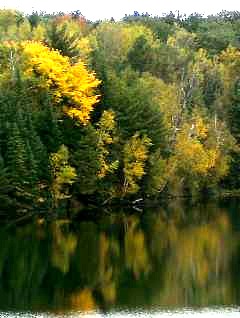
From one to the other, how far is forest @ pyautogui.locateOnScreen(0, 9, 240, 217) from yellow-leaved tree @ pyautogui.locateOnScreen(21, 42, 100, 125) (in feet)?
0.33

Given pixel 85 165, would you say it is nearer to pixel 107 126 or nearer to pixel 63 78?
pixel 107 126

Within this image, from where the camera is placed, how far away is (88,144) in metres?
73.8

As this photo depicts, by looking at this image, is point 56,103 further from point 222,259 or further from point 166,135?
point 222,259

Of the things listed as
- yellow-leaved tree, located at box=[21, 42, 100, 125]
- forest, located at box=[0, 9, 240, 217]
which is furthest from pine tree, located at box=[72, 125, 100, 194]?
yellow-leaved tree, located at box=[21, 42, 100, 125]

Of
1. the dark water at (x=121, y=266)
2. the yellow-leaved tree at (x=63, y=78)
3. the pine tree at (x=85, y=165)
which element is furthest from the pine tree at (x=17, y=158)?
the yellow-leaved tree at (x=63, y=78)

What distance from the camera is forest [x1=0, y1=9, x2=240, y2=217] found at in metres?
69.6

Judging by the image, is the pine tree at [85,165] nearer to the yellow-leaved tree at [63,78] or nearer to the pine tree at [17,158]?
the yellow-leaved tree at [63,78]

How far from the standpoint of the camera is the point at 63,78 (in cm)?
7438

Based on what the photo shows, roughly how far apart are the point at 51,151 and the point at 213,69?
38689 mm

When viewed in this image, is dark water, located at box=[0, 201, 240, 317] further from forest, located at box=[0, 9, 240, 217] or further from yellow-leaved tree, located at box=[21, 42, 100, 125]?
yellow-leaved tree, located at box=[21, 42, 100, 125]

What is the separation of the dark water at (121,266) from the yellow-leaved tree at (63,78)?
10.8 meters

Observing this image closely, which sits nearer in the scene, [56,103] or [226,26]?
[56,103]

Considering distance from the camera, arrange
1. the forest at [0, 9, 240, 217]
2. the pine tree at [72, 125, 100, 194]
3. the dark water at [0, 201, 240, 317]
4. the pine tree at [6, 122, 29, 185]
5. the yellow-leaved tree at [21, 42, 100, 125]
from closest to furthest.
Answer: the dark water at [0, 201, 240, 317] → the pine tree at [6, 122, 29, 185] → the forest at [0, 9, 240, 217] → the pine tree at [72, 125, 100, 194] → the yellow-leaved tree at [21, 42, 100, 125]

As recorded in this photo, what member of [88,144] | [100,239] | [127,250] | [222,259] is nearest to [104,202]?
[88,144]
